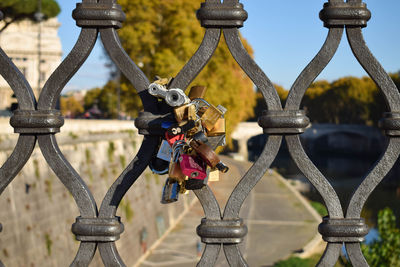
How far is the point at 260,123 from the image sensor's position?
1.62m

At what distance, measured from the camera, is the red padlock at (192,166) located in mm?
1415

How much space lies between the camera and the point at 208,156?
1.42 metres

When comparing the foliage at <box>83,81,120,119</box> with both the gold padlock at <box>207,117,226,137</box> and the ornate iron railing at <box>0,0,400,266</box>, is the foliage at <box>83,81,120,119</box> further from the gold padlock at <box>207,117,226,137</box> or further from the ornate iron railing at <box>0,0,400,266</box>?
the gold padlock at <box>207,117,226,137</box>

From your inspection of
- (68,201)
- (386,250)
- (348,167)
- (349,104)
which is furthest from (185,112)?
(348,167)

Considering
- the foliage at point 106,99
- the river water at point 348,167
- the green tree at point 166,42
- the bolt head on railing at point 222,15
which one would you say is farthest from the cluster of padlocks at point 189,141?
the river water at point 348,167

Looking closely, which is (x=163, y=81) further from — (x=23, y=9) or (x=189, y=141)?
(x=23, y=9)

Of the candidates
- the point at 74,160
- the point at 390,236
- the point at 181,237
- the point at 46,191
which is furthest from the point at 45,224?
the point at 181,237

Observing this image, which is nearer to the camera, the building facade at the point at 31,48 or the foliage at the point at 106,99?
the building facade at the point at 31,48

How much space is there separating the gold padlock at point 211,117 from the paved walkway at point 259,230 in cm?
1345

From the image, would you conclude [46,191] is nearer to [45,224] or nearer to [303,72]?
[45,224]

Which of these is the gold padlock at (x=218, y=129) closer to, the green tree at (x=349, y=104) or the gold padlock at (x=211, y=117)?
the gold padlock at (x=211, y=117)

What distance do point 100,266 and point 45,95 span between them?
14.0m

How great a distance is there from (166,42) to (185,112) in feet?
71.2

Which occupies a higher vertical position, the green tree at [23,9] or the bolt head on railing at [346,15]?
the green tree at [23,9]
